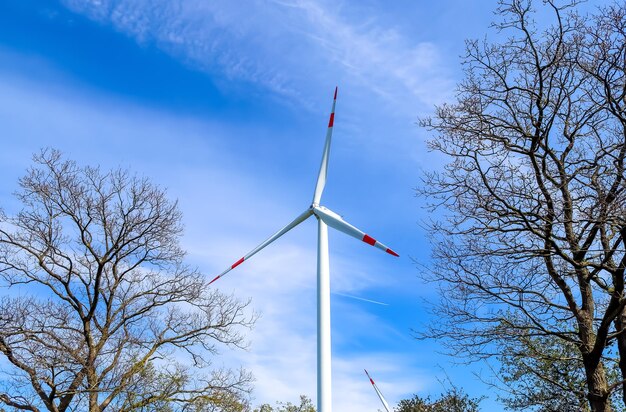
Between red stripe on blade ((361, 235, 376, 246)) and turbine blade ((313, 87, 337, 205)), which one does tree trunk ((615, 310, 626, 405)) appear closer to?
red stripe on blade ((361, 235, 376, 246))

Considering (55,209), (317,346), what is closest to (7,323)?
(55,209)

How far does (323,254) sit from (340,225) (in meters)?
1.33

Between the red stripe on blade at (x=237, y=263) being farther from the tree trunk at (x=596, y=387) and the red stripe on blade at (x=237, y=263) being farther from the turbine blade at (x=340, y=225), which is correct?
the tree trunk at (x=596, y=387)

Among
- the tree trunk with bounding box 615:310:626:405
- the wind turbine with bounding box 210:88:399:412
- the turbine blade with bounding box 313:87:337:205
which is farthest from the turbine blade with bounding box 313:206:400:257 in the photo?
the tree trunk with bounding box 615:310:626:405

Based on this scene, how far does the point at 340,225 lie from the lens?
A: 1905cm

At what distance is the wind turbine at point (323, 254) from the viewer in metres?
15.7

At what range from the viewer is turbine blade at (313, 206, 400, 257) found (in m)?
18.5

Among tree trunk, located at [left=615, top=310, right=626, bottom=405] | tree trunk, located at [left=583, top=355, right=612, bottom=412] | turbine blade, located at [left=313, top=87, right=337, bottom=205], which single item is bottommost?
tree trunk, located at [left=583, top=355, right=612, bottom=412]

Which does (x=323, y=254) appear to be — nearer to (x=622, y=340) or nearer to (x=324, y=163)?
(x=324, y=163)

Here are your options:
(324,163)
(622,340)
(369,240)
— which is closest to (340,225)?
(369,240)

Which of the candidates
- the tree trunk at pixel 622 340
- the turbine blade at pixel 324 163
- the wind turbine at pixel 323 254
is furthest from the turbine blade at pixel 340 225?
the tree trunk at pixel 622 340

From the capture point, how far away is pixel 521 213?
1191 cm

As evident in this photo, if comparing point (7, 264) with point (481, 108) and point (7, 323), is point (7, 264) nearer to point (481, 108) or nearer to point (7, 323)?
point (7, 323)

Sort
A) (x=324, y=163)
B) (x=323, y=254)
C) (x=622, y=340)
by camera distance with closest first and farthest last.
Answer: (x=622, y=340), (x=323, y=254), (x=324, y=163)
